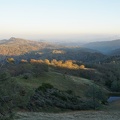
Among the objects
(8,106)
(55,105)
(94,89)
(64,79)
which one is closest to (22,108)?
(55,105)

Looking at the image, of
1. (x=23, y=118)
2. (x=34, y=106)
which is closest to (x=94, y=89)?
(x=34, y=106)

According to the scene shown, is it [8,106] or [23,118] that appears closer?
[8,106]

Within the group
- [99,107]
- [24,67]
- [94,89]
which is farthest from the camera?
[24,67]

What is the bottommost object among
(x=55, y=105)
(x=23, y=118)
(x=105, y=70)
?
(x=105, y=70)

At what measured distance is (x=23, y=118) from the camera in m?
27.8

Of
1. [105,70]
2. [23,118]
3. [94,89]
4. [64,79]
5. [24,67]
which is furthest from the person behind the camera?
[105,70]

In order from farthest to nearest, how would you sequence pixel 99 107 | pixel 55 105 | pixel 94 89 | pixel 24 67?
1. pixel 24 67
2. pixel 94 89
3. pixel 99 107
4. pixel 55 105

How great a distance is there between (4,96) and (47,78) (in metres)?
72.3

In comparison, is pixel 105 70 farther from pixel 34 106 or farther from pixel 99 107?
pixel 34 106

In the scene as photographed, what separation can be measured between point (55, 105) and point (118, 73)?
96622mm

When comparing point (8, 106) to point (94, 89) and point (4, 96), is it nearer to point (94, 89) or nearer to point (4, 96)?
point (4, 96)

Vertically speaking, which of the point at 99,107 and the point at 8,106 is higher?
the point at 8,106

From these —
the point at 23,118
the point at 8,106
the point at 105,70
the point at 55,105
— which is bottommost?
the point at 105,70

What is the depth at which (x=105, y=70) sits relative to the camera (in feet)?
493
